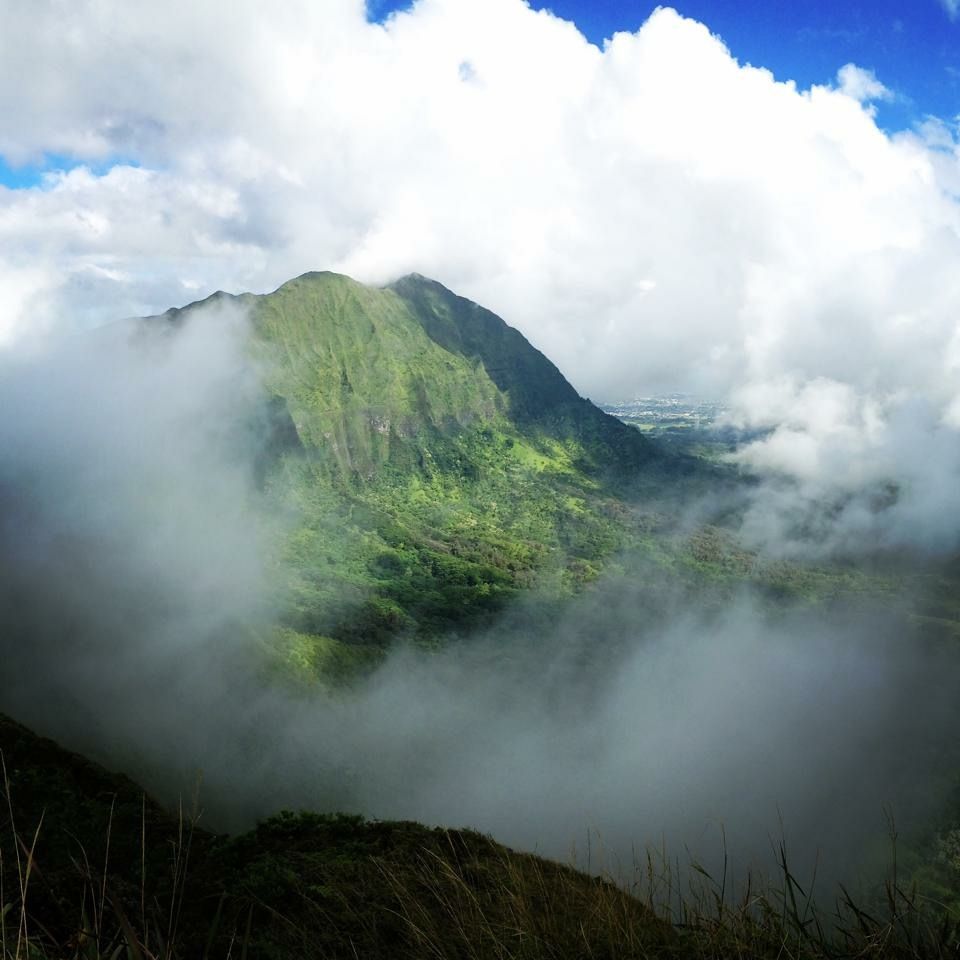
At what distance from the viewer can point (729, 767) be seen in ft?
318

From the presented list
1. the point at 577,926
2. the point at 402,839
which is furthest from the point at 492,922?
the point at 402,839

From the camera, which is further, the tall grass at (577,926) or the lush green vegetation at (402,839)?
the lush green vegetation at (402,839)

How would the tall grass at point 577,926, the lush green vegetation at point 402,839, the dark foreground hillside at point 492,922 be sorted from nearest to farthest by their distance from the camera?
the dark foreground hillside at point 492,922 < the tall grass at point 577,926 < the lush green vegetation at point 402,839

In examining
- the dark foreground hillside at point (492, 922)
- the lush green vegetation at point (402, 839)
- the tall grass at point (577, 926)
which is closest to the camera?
the dark foreground hillside at point (492, 922)

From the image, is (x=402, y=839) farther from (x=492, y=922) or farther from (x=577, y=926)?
(x=492, y=922)

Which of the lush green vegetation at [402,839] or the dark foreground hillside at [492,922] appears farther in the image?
the lush green vegetation at [402,839]

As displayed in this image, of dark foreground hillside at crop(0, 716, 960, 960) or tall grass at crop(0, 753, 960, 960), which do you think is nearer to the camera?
dark foreground hillside at crop(0, 716, 960, 960)

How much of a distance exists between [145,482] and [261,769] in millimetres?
123370

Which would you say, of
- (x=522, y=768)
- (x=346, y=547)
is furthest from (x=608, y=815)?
(x=346, y=547)

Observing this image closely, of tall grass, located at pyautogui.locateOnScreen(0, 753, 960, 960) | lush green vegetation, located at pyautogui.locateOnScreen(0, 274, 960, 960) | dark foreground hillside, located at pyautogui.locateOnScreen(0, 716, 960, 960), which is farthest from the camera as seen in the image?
lush green vegetation, located at pyautogui.locateOnScreen(0, 274, 960, 960)

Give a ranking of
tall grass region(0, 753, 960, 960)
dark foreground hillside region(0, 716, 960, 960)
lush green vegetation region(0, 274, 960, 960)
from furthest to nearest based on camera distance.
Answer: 1. lush green vegetation region(0, 274, 960, 960)
2. tall grass region(0, 753, 960, 960)
3. dark foreground hillside region(0, 716, 960, 960)

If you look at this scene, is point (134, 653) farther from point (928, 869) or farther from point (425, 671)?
point (928, 869)

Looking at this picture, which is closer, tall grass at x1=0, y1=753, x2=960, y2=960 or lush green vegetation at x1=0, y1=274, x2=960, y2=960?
tall grass at x1=0, y1=753, x2=960, y2=960

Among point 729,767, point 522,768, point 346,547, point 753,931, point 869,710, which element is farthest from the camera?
point 346,547
